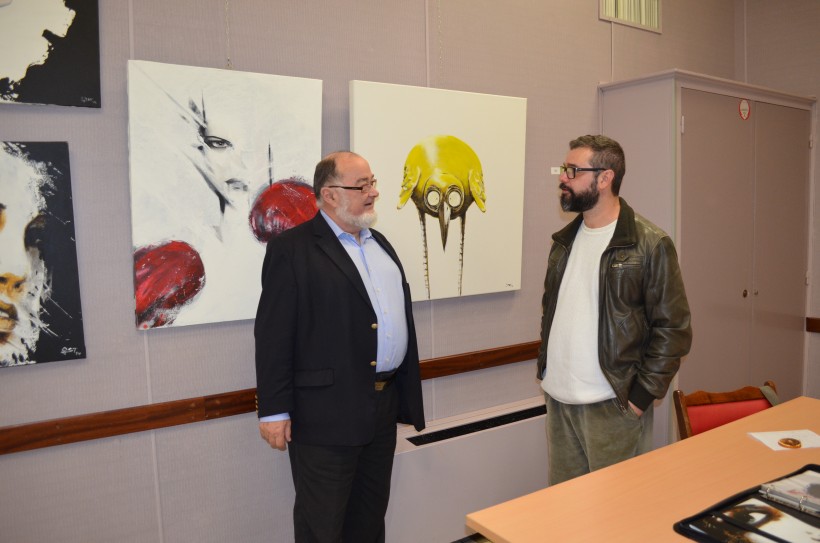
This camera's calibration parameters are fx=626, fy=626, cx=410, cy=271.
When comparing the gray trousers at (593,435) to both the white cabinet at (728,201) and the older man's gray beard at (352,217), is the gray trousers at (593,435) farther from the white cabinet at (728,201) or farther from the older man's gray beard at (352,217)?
the white cabinet at (728,201)

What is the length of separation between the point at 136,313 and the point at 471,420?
172cm

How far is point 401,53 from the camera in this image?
2922mm

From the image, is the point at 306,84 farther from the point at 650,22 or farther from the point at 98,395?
the point at 650,22

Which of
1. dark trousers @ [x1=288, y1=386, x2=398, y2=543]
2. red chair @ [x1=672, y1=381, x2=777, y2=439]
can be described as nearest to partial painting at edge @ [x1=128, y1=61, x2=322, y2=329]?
dark trousers @ [x1=288, y1=386, x2=398, y2=543]

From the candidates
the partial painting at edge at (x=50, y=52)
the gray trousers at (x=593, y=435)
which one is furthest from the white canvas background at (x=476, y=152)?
the partial painting at edge at (x=50, y=52)

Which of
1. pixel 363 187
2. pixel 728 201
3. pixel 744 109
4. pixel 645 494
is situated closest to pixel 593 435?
pixel 645 494

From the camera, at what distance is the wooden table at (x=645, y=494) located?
1.48 metres

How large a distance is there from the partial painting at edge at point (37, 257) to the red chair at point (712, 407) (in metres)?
2.15

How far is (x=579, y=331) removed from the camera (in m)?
2.29

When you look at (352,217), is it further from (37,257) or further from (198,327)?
(37,257)

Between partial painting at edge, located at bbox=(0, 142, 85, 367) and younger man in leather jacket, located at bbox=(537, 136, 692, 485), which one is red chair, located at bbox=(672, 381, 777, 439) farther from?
partial painting at edge, located at bbox=(0, 142, 85, 367)

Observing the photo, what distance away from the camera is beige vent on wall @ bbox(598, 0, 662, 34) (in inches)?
149

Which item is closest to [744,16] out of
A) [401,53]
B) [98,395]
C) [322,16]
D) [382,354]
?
[401,53]

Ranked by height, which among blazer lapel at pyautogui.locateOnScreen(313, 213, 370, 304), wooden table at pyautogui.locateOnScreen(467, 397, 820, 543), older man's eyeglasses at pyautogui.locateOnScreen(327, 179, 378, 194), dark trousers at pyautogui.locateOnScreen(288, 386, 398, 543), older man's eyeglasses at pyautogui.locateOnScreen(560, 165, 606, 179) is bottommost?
dark trousers at pyautogui.locateOnScreen(288, 386, 398, 543)
